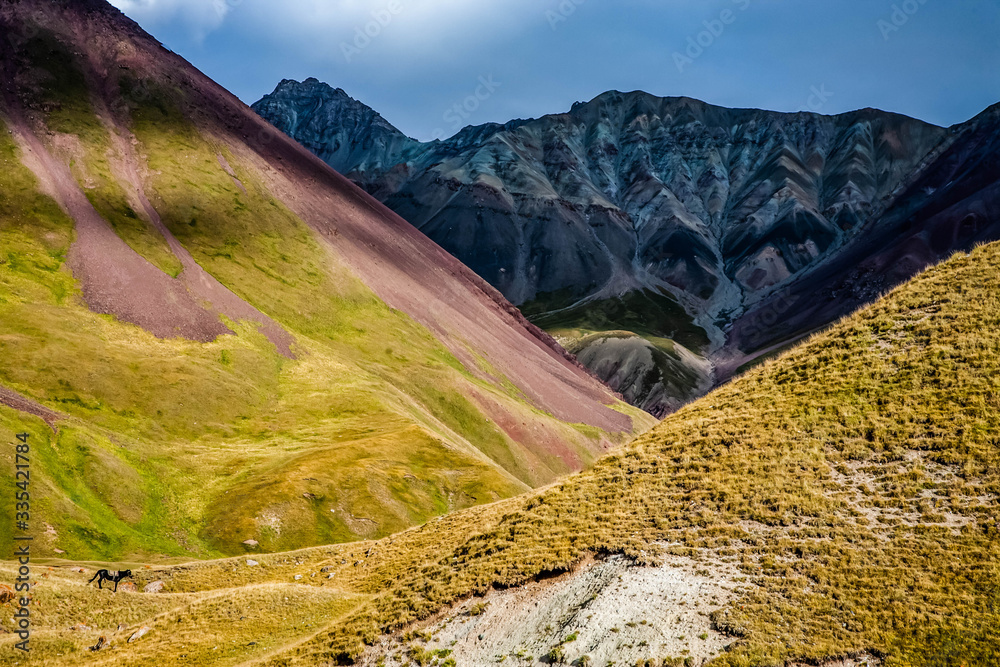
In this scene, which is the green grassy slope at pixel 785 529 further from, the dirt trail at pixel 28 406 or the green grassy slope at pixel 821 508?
the dirt trail at pixel 28 406

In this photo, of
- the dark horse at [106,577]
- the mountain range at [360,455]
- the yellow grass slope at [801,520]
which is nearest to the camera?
the yellow grass slope at [801,520]

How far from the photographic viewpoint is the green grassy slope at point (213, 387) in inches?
2128

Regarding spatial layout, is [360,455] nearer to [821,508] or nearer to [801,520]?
[801,520]

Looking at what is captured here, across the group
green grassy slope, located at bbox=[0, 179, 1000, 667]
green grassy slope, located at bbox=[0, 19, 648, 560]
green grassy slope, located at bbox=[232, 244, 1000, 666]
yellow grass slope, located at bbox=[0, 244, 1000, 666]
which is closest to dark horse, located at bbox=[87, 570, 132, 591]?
green grassy slope, located at bbox=[0, 179, 1000, 667]

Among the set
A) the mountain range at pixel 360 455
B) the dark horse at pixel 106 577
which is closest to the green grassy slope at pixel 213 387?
the mountain range at pixel 360 455

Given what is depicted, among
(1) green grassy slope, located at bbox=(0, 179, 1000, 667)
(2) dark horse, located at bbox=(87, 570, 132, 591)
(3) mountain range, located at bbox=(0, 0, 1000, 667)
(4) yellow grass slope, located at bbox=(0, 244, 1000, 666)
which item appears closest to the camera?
(4) yellow grass slope, located at bbox=(0, 244, 1000, 666)

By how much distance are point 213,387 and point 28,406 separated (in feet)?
62.5

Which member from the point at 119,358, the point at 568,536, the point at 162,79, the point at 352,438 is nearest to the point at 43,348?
the point at 119,358

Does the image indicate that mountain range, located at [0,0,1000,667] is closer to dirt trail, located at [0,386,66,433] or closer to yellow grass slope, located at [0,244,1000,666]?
yellow grass slope, located at [0,244,1000,666]

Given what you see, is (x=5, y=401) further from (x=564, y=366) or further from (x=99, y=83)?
(x=564, y=366)

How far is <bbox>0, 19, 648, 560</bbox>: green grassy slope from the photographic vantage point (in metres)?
54.1

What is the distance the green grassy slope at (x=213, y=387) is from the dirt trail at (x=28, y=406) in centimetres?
107

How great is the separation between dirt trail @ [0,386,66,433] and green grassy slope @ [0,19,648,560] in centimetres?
107

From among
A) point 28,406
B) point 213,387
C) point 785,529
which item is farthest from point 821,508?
point 213,387
